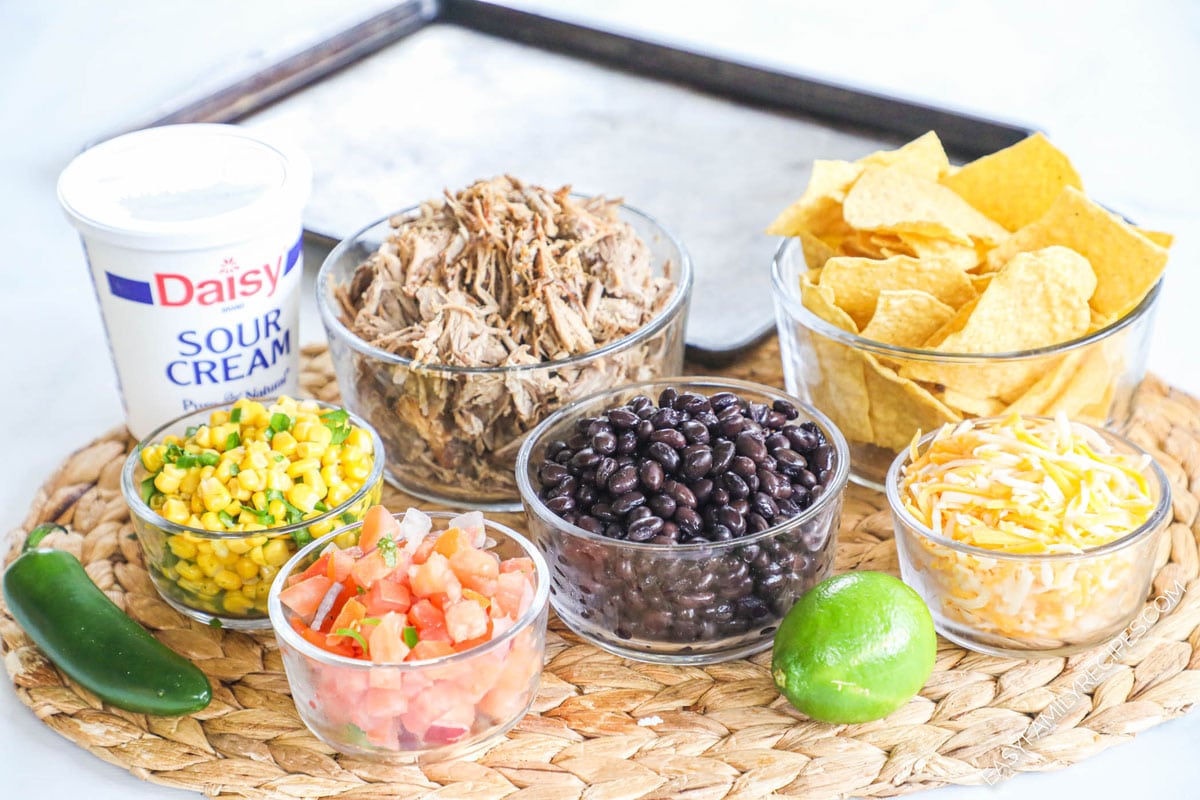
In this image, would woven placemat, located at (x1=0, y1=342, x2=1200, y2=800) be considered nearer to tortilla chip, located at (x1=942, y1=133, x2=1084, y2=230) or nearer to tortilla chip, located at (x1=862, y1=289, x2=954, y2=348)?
tortilla chip, located at (x1=862, y1=289, x2=954, y2=348)

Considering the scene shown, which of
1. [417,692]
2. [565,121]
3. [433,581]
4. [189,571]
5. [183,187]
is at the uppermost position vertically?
[183,187]

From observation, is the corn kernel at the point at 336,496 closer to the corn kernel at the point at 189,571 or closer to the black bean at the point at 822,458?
the corn kernel at the point at 189,571

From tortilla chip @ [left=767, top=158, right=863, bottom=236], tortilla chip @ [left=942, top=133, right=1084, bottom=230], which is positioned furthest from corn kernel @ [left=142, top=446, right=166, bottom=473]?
tortilla chip @ [left=942, top=133, right=1084, bottom=230]

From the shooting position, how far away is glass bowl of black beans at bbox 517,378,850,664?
192cm

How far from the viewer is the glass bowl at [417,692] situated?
1738 millimetres

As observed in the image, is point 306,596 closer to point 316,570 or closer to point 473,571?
point 316,570

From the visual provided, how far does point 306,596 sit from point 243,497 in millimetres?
267

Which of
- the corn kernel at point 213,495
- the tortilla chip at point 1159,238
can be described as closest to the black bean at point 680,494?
the corn kernel at point 213,495

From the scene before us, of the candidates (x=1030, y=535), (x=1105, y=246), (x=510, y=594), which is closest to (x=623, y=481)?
(x=510, y=594)

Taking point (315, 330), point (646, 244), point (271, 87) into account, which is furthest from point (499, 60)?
point (646, 244)

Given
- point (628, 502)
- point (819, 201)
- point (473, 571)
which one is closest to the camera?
point (473, 571)

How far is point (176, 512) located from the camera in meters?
2.04

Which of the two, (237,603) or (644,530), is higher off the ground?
(644,530)

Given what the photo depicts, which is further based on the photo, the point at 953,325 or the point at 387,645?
the point at 953,325
